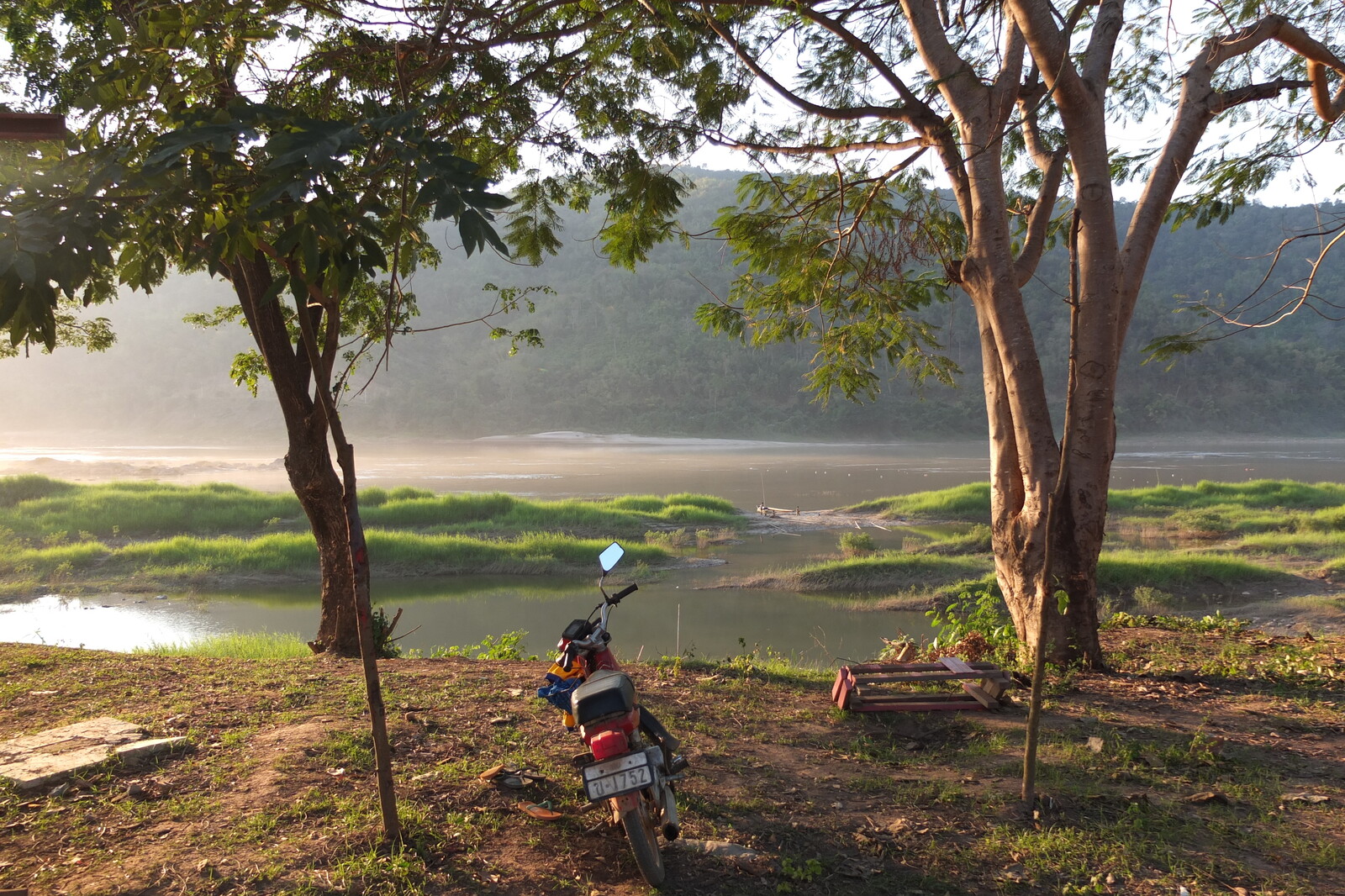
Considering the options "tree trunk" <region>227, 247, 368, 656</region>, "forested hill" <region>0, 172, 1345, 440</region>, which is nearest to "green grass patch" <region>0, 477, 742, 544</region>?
"tree trunk" <region>227, 247, 368, 656</region>

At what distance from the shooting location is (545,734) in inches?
173

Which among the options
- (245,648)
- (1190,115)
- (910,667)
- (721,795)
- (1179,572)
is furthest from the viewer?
(1179,572)

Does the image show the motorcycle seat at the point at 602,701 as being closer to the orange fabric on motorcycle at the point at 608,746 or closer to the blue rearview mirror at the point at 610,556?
the orange fabric on motorcycle at the point at 608,746

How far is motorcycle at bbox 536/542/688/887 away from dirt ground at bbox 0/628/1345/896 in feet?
0.80

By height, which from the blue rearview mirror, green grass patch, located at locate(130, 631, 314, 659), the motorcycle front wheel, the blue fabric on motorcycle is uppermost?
the blue rearview mirror

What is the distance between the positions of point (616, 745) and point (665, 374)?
69.1 m

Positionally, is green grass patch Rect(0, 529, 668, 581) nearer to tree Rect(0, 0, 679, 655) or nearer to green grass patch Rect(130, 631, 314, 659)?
green grass patch Rect(130, 631, 314, 659)

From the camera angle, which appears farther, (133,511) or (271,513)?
(271,513)

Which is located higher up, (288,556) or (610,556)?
(610,556)

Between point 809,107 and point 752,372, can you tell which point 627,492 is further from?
point 752,372

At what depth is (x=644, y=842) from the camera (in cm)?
283

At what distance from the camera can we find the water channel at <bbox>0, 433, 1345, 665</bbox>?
1318 centimetres

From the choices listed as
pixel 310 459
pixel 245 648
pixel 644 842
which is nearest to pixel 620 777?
pixel 644 842

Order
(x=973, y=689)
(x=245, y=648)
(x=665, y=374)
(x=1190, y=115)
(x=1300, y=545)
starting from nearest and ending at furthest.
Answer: (x=973, y=689)
(x=1190, y=115)
(x=245, y=648)
(x=1300, y=545)
(x=665, y=374)
